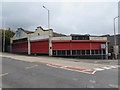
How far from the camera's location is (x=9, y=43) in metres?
43.4

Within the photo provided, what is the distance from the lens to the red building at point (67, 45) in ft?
97.0

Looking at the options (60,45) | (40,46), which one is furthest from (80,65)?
(40,46)

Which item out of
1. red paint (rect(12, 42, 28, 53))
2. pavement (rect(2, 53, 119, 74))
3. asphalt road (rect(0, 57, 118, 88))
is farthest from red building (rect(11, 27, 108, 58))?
asphalt road (rect(0, 57, 118, 88))

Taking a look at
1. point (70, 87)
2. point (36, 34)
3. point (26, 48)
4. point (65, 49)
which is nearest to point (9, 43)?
point (26, 48)

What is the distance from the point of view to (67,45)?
29562mm

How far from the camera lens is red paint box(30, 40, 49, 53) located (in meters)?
30.4

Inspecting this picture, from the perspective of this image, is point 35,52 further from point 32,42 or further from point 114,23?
point 114,23

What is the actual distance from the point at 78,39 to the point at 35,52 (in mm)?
11004

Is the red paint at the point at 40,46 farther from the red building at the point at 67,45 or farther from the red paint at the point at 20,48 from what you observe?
the red paint at the point at 20,48

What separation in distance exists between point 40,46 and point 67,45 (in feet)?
21.9

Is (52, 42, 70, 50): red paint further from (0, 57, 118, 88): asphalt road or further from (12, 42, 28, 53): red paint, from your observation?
(0, 57, 118, 88): asphalt road

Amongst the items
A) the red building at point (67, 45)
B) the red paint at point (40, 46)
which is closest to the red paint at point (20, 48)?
the red building at point (67, 45)

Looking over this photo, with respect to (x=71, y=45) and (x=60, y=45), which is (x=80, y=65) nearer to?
(x=71, y=45)

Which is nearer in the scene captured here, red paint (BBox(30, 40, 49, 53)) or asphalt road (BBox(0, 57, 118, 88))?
asphalt road (BBox(0, 57, 118, 88))
